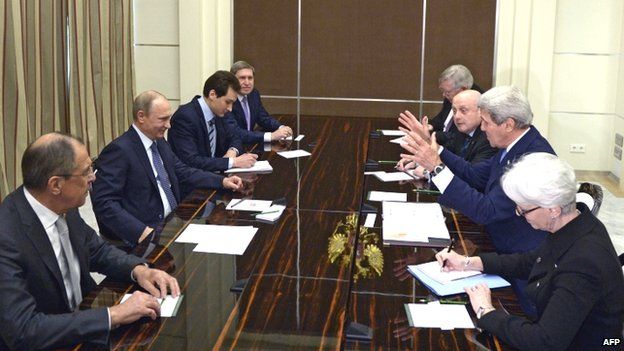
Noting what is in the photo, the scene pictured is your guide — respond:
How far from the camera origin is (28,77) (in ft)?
22.2

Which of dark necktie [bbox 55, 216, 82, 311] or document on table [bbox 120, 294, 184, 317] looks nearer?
document on table [bbox 120, 294, 184, 317]

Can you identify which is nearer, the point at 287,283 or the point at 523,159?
the point at 523,159

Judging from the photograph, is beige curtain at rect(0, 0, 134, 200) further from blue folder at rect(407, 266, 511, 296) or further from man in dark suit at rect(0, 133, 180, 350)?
blue folder at rect(407, 266, 511, 296)

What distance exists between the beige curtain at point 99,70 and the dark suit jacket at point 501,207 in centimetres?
470

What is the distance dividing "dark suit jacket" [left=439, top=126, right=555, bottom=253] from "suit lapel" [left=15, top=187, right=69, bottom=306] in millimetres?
1939

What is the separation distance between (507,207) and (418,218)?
0.49 m

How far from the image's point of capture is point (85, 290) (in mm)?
3064

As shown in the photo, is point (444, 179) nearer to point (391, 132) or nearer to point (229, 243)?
point (229, 243)

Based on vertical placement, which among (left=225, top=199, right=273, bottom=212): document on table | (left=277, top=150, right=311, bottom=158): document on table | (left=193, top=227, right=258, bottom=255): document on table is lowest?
(left=193, top=227, right=258, bottom=255): document on table

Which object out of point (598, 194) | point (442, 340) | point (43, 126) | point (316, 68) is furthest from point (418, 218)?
point (316, 68)

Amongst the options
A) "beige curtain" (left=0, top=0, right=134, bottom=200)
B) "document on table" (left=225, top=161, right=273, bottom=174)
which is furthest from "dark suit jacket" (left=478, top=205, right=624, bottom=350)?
"beige curtain" (left=0, top=0, right=134, bottom=200)

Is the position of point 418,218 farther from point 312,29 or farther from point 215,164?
point 312,29

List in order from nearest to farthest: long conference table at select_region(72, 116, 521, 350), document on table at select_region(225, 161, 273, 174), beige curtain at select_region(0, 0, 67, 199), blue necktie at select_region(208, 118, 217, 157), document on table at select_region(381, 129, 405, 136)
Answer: long conference table at select_region(72, 116, 521, 350) → document on table at select_region(225, 161, 273, 174) → blue necktie at select_region(208, 118, 217, 157) → beige curtain at select_region(0, 0, 67, 199) → document on table at select_region(381, 129, 405, 136)

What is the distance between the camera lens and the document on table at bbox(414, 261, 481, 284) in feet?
10.2
